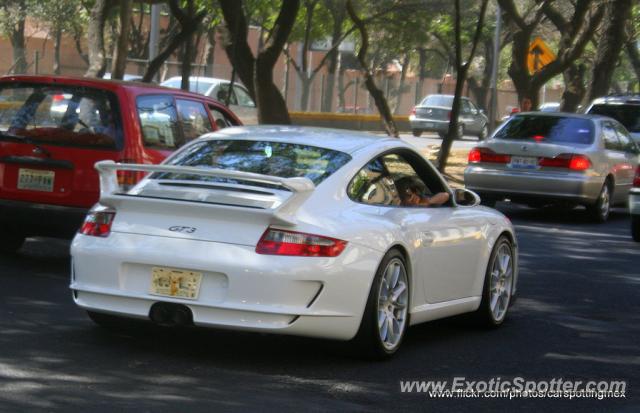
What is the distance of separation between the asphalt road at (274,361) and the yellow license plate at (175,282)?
419 millimetres

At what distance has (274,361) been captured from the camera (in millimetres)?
7586

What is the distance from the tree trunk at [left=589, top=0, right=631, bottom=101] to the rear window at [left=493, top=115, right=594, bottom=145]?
34.5ft

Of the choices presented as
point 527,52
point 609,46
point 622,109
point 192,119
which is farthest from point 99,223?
point 527,52

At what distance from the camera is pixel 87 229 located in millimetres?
7578

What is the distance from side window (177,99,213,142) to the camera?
1152 centimetres

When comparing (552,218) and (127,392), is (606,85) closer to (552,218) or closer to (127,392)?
(552,218)

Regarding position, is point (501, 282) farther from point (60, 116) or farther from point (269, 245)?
point (60, 116)

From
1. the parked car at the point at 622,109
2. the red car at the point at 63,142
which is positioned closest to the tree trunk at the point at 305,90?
the parked car at the point at 622,109

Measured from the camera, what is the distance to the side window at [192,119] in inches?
453

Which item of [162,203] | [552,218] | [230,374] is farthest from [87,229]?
[552,218]

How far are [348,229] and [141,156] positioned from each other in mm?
3606

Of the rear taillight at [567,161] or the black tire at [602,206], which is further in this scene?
the black tire at [602,206]

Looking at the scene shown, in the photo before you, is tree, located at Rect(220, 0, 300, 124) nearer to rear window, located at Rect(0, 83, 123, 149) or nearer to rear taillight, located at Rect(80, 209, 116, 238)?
rear window, located at Rect(0, 83, 123, 149)

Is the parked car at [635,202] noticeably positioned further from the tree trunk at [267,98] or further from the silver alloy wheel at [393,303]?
the silver alloy wheel at [393,303]
